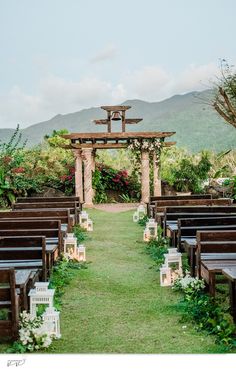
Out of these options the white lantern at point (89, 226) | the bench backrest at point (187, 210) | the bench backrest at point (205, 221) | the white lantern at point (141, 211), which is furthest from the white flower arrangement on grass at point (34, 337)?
the white lantern at point (141, 211)

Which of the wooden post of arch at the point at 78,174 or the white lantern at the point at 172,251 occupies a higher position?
the wooden post of arch at the point at 78,174

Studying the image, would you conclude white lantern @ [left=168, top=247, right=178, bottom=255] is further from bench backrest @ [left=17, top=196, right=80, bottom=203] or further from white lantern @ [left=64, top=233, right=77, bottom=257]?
bench backrest @ [left=17, top=196, right=80, bottom=203]

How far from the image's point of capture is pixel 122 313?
646cm

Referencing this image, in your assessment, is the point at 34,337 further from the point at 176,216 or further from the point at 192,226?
the point at 176,216

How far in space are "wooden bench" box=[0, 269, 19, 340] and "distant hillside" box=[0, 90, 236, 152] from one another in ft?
117

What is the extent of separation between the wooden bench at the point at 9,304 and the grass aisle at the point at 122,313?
1.29ft

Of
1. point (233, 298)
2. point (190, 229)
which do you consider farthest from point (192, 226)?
point (233, 298)

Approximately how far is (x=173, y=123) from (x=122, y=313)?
44.3 meters

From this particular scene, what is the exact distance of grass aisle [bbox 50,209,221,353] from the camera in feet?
17.3

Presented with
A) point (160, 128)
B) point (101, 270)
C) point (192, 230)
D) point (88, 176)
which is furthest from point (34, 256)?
point (160, 128)

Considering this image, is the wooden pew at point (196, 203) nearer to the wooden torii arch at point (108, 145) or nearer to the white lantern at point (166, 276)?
the white lantern at point (166, 276)

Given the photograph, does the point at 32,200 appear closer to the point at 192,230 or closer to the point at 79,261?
the point at 79,261

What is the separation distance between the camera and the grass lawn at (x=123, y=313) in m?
5.27
